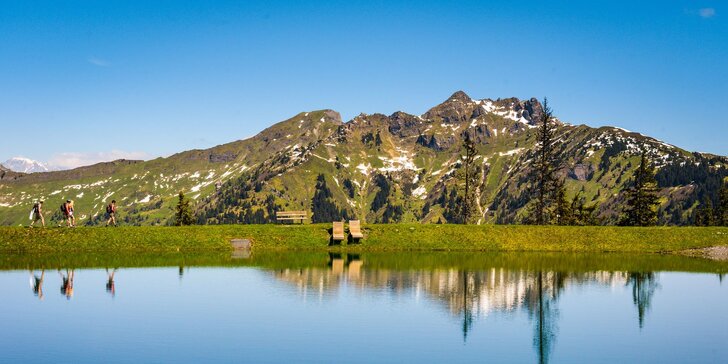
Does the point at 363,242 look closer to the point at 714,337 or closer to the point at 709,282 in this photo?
the point at 709,282

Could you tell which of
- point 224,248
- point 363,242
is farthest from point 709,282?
point 224,248

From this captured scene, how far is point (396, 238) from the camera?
80938 millimetres

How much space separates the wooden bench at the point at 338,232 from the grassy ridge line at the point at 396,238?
4.24 feet

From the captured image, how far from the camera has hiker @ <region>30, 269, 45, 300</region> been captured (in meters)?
44.8

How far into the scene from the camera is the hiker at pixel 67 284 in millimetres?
44562

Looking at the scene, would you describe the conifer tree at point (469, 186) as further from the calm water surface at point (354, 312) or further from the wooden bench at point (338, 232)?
the calm water surface at point (354, 312)

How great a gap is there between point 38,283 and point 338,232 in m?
36.9

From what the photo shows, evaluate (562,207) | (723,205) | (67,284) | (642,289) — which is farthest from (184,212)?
(723,205)

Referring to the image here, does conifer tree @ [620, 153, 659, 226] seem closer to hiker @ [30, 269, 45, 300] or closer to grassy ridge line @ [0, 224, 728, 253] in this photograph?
grassy ridge line @ [0, 224, 728, 253]

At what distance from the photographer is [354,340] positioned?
3247cm

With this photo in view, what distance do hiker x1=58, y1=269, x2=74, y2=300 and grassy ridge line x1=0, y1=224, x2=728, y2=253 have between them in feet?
59.3

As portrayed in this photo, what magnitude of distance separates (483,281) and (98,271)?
104 ft

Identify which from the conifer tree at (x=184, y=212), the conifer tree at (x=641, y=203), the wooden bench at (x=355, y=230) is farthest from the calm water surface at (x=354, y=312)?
the conifer tree at (x=184, y=212)

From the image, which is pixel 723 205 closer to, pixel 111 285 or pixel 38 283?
pixel 111 285
